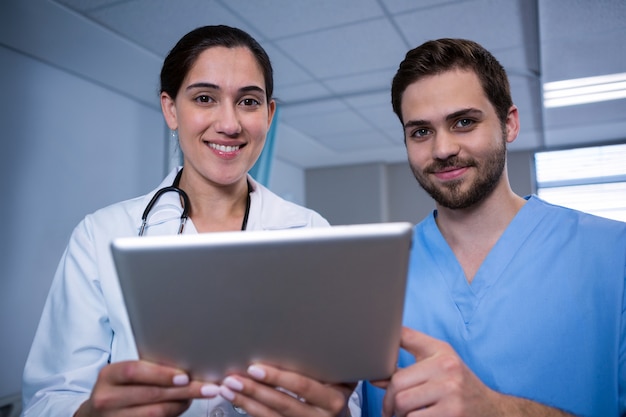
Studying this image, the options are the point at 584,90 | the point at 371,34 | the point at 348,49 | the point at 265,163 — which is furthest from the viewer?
the point at 584,90

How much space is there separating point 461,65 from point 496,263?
454 mm

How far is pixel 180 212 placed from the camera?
104cm

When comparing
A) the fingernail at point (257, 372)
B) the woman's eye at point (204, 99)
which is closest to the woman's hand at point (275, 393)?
the fingernail at point (257, 372)

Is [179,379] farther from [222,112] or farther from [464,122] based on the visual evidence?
[464,122]

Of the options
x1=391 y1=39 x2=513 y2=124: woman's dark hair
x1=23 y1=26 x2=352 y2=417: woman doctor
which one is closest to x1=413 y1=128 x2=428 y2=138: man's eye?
x1=391 y1=39 x2=513 y2=124: woman's dark hair

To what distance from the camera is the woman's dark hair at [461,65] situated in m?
1.05

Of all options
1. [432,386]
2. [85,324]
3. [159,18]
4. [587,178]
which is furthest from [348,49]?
[587,178]

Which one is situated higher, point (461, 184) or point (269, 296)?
point (461, 184)

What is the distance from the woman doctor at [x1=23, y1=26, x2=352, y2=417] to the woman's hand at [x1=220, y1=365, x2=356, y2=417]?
0.81ft

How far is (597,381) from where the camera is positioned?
895 millimetres

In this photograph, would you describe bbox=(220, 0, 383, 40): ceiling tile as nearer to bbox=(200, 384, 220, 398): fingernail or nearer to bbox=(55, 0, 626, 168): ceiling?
bbox=(55, 0, 626, 168): ceiling

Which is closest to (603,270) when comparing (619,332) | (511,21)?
(619,332)

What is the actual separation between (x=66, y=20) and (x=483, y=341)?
80.1 inches

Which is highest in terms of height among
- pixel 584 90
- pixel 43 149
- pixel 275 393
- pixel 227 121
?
pixel 584 90
